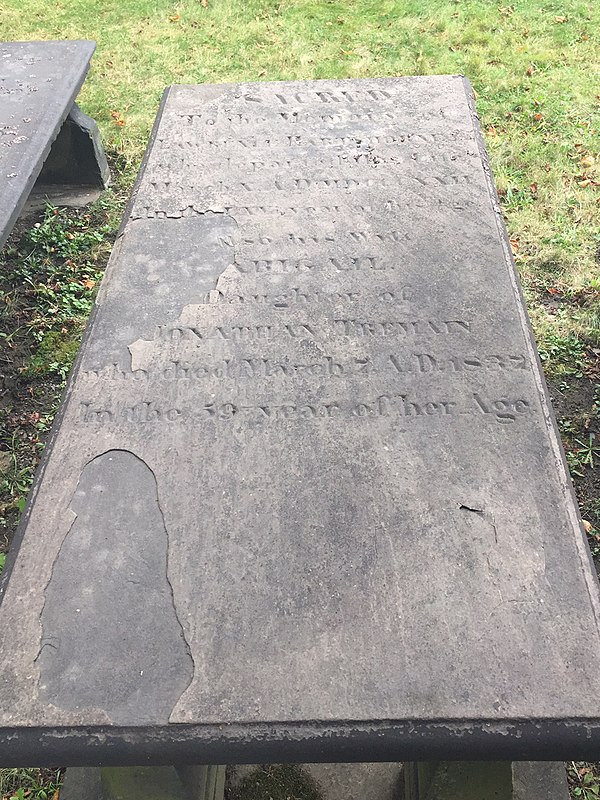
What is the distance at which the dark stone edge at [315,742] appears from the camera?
1263 mm

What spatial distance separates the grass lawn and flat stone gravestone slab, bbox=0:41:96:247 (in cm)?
75

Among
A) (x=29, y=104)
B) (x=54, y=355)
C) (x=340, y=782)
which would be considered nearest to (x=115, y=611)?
(x=340, y=782)

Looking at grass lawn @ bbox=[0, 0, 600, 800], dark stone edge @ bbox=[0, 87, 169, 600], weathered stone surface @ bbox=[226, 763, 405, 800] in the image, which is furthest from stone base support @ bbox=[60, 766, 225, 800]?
grass lawn @ bbox=[0, 0, 600, 800]

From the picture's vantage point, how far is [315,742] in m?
1.27

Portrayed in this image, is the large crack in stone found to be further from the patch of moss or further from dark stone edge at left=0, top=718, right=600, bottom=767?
the patch of moss

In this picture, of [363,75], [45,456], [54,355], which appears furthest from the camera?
[363,75]

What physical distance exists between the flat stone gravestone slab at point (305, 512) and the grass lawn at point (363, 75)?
105cm

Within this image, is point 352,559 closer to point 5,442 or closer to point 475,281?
point 475,281

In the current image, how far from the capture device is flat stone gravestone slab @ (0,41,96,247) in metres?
2.98

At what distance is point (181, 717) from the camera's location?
1.29m

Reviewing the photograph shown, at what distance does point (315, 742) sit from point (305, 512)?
1.56 ft

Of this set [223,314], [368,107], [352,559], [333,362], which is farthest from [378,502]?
[368,107]

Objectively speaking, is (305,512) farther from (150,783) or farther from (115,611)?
(150,783)

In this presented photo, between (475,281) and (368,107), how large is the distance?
1179 millimetres
